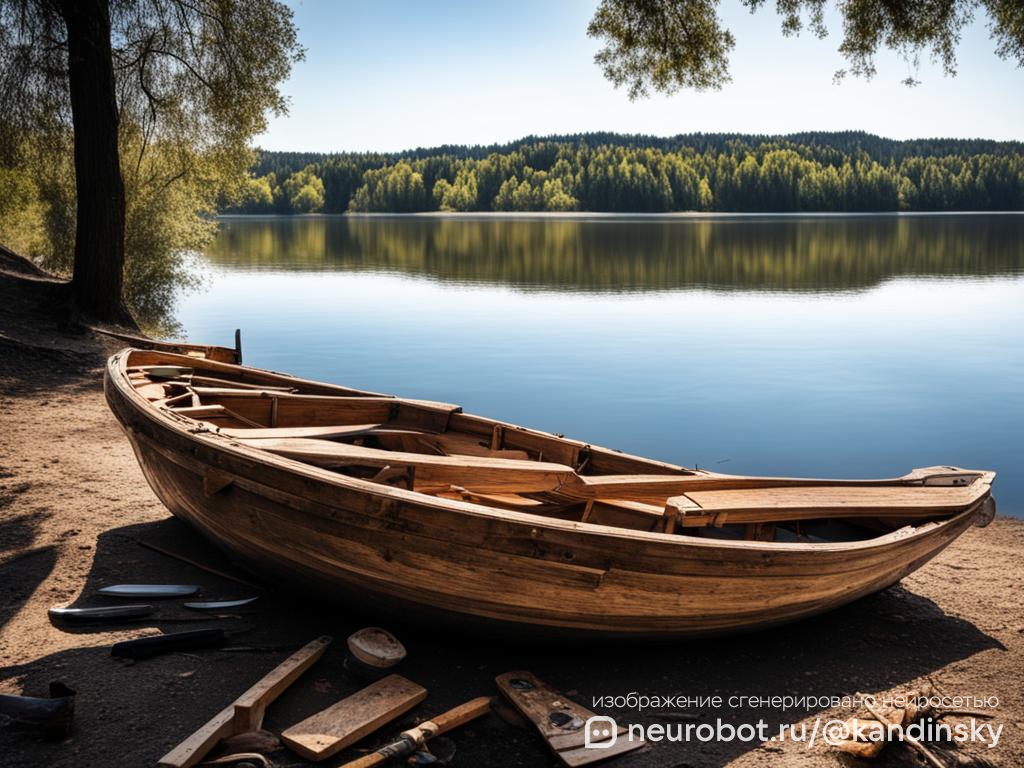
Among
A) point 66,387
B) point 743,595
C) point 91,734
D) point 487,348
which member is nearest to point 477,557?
point 743,595

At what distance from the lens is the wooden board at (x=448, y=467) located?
5758 millimetres

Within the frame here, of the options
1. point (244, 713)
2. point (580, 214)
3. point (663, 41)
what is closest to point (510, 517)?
point (244, 713)

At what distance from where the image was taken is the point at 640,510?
19.5ft

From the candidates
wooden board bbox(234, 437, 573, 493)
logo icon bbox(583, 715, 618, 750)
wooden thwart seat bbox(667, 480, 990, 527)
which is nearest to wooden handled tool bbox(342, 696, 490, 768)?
logo icon bbox(583, 715, 618, 750)

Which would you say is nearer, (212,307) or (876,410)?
(876,410)

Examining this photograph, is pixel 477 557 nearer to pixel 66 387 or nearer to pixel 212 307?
pixel 66 387

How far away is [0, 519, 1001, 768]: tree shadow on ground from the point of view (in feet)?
14.1

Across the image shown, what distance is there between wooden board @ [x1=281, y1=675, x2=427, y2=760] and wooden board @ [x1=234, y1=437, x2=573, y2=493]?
4.89ft

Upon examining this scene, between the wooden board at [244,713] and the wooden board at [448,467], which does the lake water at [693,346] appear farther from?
the wooden board at [244,713]

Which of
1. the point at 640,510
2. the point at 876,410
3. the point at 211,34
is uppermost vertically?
the point at 211,34

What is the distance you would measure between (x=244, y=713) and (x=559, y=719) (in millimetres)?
1564

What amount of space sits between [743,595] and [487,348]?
17.2m

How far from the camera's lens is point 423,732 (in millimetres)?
4223

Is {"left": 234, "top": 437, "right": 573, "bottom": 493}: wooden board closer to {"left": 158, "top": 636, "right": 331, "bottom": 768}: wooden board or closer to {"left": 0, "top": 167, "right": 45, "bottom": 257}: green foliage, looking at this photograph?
{"left": 158, "top": 636, "right": 331, "bottom": 768}: wooden board
